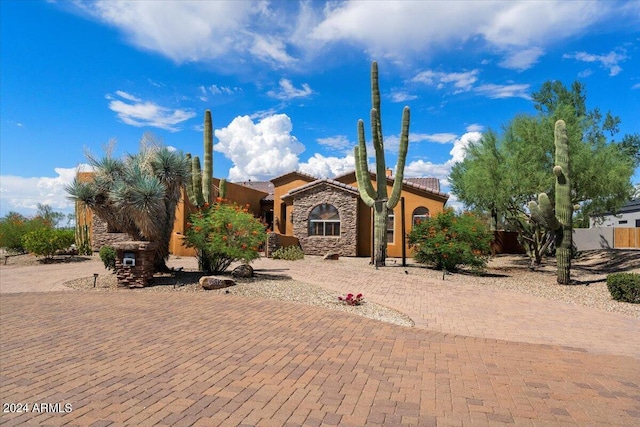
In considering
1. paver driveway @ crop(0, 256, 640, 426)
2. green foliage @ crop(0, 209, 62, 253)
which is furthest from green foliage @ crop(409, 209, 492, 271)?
green foliage @ crop(0, 209, 62, 253)

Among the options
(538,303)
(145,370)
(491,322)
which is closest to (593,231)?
(538,303)

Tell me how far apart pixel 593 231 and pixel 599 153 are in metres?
16.4

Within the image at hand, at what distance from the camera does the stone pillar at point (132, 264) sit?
36.0 feet

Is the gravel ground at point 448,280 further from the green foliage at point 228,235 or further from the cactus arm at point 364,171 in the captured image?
the cactus arm at point 364,171

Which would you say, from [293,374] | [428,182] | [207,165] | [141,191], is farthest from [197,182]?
[428,182]

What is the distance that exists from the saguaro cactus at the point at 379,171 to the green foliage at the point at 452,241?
4.78 ft

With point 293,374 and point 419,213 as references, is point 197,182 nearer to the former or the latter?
point 293,374

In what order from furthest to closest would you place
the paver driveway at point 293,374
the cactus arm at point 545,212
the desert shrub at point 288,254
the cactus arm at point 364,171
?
the desert shrub at point 288,254 < the cactus arm at point 364,171 < the cactus arm at point 545,212 < the paver driveway at point 293,374

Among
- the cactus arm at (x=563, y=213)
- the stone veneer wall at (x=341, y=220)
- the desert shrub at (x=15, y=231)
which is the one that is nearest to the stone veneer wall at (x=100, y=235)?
the desert shrub at (x=15, y=231)

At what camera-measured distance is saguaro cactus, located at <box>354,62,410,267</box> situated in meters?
16.2

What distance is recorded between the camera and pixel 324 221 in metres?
22.5

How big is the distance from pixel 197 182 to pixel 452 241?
31.2ft

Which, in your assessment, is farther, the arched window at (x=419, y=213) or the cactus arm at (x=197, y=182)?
the arched window at (x=419, y=213)

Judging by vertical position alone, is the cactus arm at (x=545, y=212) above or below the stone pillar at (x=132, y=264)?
above
